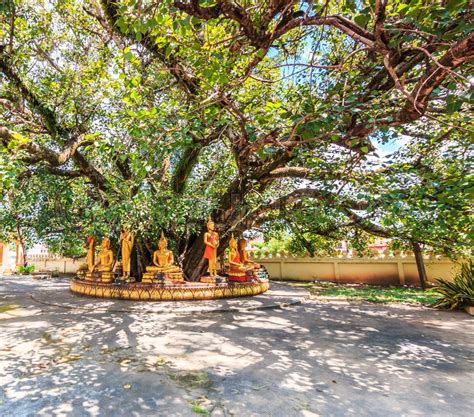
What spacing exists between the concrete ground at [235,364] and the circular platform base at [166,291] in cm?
151

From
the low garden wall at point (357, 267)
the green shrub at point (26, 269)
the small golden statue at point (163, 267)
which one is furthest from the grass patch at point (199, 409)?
the green shrub at point (26, 269)

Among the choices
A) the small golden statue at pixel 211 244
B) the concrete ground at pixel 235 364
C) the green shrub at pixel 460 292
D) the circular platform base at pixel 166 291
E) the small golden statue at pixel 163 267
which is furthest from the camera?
the small golden statue at pixel 211 244

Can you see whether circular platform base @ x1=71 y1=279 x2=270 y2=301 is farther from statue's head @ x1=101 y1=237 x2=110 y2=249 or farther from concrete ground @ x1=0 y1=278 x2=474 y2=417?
concrete ground @ x1=0 y1=278 x2=474 y2=417

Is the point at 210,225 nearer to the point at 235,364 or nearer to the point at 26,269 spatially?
the point at 235,364

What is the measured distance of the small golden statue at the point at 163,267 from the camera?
8.86 meters

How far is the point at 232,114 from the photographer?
17.4 ft

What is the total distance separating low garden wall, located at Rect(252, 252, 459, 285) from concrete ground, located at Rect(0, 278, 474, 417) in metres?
6.16

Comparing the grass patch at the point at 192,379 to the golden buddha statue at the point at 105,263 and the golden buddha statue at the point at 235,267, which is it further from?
the golden buddha statue at the point at 105,263

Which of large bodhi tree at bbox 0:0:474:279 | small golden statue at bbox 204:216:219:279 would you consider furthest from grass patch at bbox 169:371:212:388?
small golden statue at bbox 204:216:219:279

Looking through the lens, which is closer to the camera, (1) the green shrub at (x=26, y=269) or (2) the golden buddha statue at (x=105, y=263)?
(2) the golden buddha statue at (x=105, y=263)

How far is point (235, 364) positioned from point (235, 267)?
6434 millimetres

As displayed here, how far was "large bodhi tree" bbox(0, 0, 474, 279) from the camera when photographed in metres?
3.41

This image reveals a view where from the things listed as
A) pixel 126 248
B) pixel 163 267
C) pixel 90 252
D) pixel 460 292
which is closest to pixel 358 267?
pixel 460 292

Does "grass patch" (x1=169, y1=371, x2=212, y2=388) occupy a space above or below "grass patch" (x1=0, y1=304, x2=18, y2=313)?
below
